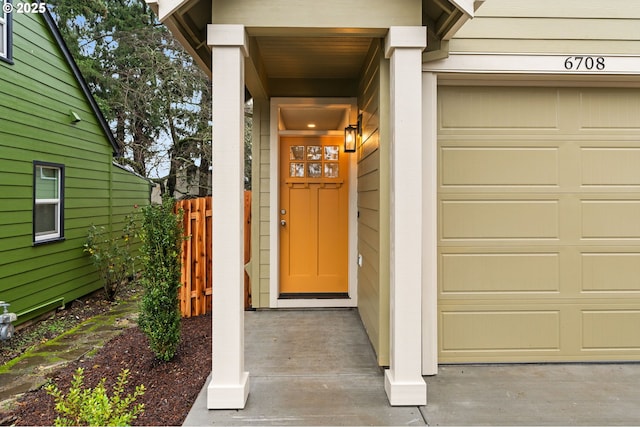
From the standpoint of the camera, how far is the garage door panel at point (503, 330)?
9.07 feet

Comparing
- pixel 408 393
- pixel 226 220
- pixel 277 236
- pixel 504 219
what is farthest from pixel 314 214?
pixel 408 393

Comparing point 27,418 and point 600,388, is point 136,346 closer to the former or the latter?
point 27,418

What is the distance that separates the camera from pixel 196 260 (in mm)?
4027

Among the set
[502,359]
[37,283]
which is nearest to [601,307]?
[502,359]

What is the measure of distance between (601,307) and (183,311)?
3.71 metres

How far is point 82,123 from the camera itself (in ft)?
16.6

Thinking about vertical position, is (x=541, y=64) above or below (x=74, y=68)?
below

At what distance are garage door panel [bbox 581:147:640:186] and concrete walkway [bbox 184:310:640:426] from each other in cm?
136

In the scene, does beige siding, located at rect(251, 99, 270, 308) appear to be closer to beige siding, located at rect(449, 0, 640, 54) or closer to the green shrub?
the green shrub

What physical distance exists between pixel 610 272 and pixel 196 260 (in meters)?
3.71

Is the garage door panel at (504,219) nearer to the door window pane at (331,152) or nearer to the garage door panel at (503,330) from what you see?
the garage door panel at (503,330)

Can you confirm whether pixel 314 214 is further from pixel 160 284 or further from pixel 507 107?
pixel 507 107

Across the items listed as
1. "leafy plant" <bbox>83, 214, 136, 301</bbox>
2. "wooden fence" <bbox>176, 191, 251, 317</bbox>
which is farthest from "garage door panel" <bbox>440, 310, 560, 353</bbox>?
"leafy plant" <bbox>83, 214, 136, 301</bbox>

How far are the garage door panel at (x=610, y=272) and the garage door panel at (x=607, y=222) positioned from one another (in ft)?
0.47
